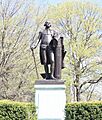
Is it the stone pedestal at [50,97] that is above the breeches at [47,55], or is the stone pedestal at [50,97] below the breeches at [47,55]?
below

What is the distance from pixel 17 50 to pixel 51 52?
13.7 metres

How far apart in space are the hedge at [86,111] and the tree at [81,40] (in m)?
16.0

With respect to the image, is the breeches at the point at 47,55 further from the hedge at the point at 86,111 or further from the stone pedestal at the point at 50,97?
the hedge at the point at 86,111

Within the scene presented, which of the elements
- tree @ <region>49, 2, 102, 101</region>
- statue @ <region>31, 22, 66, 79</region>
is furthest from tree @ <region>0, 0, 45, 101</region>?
statue @ <region>31, 22, 66, 79</region>

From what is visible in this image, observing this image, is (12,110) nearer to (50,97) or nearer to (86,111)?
(50,97)

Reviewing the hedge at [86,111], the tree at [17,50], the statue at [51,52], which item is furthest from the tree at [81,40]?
the hedge at [86,111]

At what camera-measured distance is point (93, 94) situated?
32625 mm

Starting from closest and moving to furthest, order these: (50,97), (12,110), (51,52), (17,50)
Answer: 1. (12,110)
2. (50,97)
3. (51,52)
4. (17,50)

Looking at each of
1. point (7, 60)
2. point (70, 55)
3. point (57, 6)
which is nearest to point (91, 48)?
point (70, 55)

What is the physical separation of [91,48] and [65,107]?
16826 millimetres

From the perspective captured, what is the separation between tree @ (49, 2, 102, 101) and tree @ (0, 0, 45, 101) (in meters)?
2.62

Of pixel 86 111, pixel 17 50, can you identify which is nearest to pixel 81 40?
pixel 17 50

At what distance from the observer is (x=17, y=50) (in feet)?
86.8

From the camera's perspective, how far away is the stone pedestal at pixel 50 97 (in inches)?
493
